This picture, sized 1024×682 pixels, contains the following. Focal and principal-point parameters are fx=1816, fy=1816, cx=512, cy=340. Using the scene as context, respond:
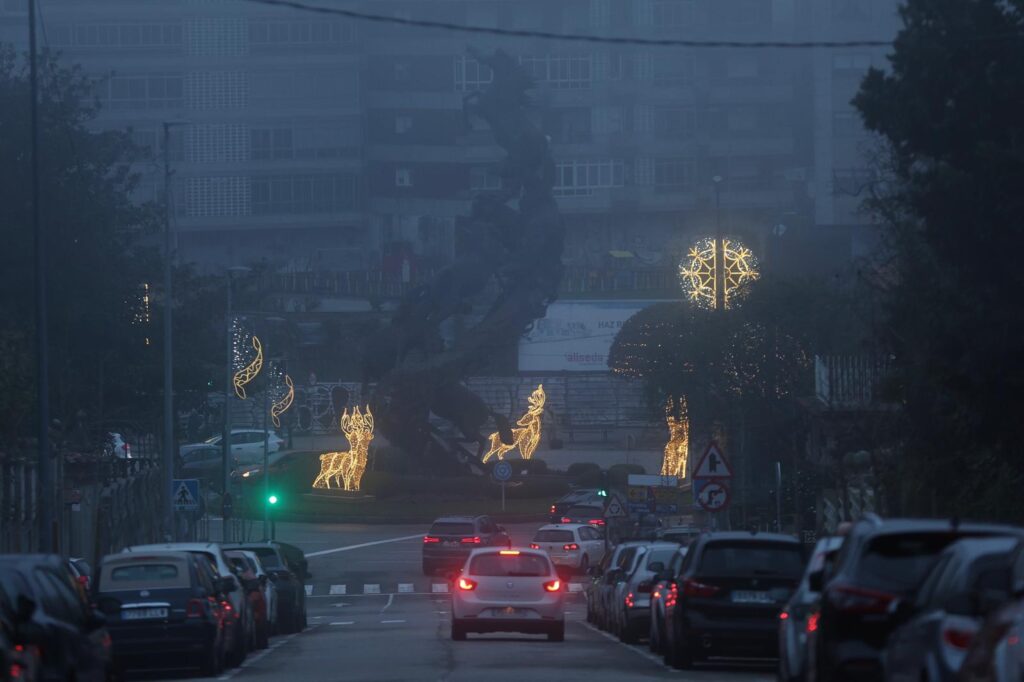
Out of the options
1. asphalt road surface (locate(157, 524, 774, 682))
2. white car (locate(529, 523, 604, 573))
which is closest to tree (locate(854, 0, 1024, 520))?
asphalt road surface (locate(157, 524, 774, 682))

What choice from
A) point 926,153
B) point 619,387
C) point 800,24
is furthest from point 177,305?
point 800,24

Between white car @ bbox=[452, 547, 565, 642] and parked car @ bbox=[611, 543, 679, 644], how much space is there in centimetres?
113

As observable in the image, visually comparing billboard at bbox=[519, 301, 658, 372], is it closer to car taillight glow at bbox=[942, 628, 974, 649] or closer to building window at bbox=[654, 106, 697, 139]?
building window at bbox=[654, 106, 697, 139]

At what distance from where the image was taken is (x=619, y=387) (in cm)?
10306

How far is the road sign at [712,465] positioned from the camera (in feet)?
103

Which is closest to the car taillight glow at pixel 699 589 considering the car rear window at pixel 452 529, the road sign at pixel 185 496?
the road sign at pixel 185 496

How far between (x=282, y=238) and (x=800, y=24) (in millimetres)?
35426

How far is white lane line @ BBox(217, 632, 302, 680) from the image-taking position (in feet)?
68.7

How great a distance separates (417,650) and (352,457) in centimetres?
4810

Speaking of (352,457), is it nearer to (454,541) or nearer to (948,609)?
(454,541)

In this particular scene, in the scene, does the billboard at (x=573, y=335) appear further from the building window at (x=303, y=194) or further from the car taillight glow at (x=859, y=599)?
the car taillight glow at (x=859, y=599)

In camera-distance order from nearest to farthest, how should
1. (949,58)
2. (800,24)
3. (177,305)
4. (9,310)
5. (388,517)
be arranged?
1. (949,58)
2. (9,310)
3. (177,305)
4. (388,517)
5. (800,24)

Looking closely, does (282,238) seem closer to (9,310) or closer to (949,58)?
(9,310)

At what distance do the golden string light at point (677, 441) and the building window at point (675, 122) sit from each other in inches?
1835
